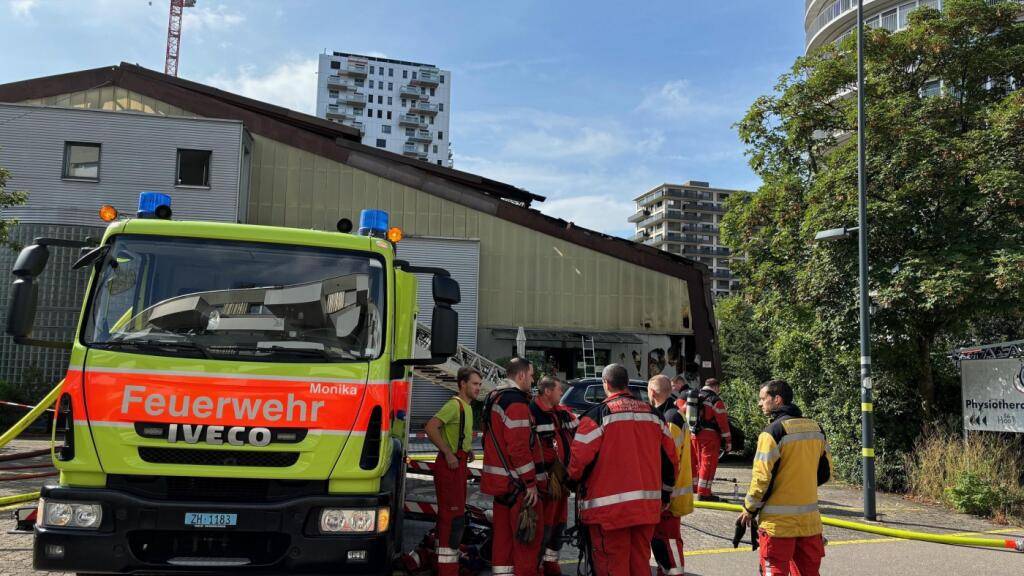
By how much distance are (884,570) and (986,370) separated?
6.06 meters

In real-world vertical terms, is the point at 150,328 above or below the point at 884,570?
above

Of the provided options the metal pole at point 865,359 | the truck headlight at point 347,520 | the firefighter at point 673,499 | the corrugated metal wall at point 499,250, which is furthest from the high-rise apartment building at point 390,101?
the truck headlight at point 347,520

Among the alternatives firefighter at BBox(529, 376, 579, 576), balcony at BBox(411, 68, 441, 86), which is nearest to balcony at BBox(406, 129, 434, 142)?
balcony at BBox(411, 68, 441, 86)

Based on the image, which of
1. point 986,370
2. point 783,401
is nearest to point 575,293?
point 986,370

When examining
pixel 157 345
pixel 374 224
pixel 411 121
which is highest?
pixel 411 121

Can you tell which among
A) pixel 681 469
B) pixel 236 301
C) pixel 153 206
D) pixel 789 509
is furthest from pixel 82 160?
pixel 789 509

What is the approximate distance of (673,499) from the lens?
6043mm

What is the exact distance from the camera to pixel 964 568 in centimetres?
727

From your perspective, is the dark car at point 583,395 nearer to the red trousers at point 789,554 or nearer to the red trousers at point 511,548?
the red trousers at point 511,548

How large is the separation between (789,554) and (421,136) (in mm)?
104848

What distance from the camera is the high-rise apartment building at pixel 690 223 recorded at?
389 feet

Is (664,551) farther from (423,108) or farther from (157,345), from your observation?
(423,108)

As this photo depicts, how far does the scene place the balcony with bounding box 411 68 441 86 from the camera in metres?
108

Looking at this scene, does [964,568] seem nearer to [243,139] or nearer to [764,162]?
[764,162]
